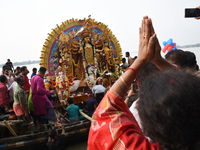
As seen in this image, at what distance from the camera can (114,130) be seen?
69 cm

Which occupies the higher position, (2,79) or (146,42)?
(146,42)

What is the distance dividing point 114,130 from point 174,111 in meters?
0.26

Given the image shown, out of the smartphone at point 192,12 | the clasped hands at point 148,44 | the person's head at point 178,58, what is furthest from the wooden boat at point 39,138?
the clasped hands at point 148,44

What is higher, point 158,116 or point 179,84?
point 179,84

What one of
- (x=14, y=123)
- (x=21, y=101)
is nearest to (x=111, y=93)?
(x=21, y=101)

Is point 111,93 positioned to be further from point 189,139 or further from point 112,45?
point 112,45

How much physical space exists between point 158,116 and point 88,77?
21.0 ft

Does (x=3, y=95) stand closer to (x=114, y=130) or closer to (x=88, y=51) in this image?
(x=88, y=51)

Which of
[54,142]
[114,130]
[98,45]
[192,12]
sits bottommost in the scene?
[54,142]

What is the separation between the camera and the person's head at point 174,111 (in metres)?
0.60

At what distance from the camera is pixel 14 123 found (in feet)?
13.0

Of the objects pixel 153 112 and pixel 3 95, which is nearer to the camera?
pixel 153 112

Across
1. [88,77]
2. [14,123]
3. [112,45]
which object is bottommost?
[14,123]

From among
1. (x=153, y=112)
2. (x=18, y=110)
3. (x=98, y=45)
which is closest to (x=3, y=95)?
(x=18, y=110)
